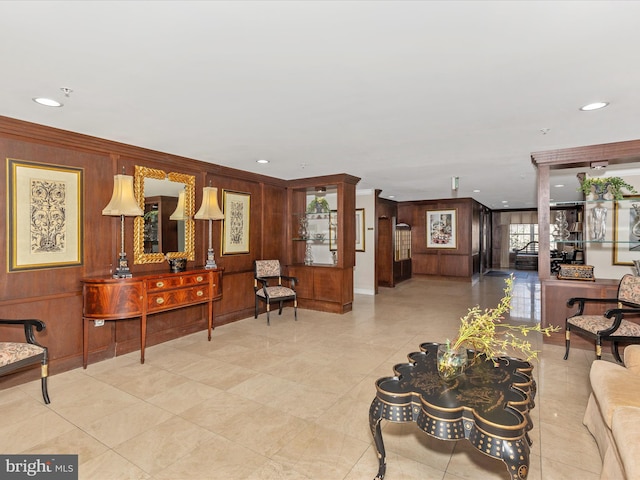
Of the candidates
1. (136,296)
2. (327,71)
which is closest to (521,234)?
(327,71)

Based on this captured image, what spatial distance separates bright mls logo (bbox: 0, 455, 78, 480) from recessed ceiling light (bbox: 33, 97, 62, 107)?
2437 millimetres

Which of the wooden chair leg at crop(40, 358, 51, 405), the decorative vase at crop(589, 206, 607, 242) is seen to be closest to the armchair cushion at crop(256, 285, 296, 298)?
the wooden chair leg at crop(40, 358, 51, 405)

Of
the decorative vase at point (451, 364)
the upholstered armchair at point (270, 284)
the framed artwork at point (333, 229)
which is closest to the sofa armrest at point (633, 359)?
the decorative vase at point (451, 364)

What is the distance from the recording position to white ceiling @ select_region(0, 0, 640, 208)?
1659mm

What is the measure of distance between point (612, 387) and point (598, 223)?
10.2 ft

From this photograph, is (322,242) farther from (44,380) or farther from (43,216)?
(44,380)

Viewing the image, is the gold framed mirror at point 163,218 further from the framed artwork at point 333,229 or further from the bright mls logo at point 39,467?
the framed artwork at point 333,229

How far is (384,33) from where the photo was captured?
181cm

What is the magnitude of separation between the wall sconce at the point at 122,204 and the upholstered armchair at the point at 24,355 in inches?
37.9

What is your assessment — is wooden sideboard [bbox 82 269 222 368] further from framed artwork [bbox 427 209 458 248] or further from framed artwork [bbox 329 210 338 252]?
framed artwork [bbox 427 209 458 248]

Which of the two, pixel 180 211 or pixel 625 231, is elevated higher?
pixel 180 211

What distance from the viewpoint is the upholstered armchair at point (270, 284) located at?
210 inches

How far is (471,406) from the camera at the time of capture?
173 centimetres

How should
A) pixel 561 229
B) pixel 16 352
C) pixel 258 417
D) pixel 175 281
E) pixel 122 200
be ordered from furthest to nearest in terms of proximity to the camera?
pixel 561 229 → pixel 175 281 → pixel 122 200 → pixel 16 352 → pixel 258 417
